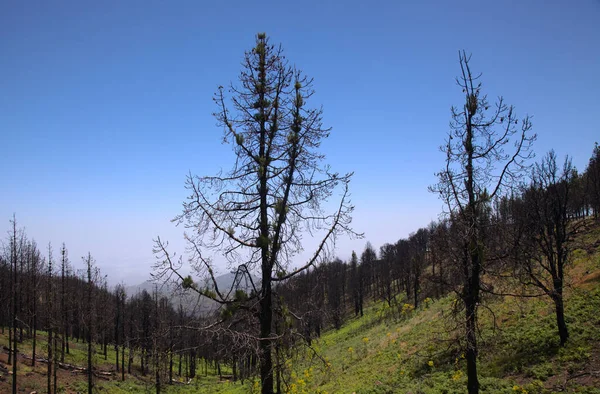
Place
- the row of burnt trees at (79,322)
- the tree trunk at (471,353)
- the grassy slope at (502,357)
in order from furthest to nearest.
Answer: the grassy slope at (502,357) < the tree trunk at (471,353) < the row of burnt trees at (79,322)

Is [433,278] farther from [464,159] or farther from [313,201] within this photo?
[313,201]

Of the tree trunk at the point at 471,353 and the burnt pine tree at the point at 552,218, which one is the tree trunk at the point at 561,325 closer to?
the burnt pine tree at the point at 552,218

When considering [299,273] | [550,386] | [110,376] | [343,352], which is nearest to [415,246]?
[343,352]

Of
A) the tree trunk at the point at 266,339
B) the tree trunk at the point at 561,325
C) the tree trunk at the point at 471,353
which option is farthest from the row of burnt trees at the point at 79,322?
the tree trunk at the point at 561,325

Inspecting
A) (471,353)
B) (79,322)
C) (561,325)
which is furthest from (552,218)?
(79,322)

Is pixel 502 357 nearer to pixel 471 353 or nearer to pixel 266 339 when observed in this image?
pixel 471 353

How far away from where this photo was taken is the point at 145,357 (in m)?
5.67

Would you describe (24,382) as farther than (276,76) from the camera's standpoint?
Yes

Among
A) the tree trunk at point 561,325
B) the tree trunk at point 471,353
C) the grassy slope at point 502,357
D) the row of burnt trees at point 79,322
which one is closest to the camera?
the row of burnt trees at point 79,322

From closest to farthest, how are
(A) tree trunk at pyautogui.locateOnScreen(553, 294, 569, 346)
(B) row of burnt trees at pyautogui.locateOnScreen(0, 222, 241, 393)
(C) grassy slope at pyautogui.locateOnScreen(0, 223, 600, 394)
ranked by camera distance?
(B) row of burnt trees at pyautogui.locateOnScreen(0, 222, 241, 393) → (C) grassy slope at pyautogui.locateOnScreen(0, 223, 600, 394) → (A) tree trunk at pyautogui.locateOnScreen(553, 294, 569, 346)

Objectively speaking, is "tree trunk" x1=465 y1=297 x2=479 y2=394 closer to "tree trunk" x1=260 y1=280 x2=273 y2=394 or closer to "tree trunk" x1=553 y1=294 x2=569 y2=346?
"tree trunk" x1=260 y1=280 x2=273 y2=394

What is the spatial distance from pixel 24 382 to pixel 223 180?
33.8 metres

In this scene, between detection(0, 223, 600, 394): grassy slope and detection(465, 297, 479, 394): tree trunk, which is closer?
detection(465, 297, 479, 394): tree trunk

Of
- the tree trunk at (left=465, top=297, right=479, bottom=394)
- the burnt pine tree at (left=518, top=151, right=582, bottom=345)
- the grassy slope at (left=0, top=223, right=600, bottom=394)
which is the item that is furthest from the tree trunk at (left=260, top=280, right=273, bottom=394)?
the burnt pine tree at (left=518, top=151, right=582, bottom=345)
